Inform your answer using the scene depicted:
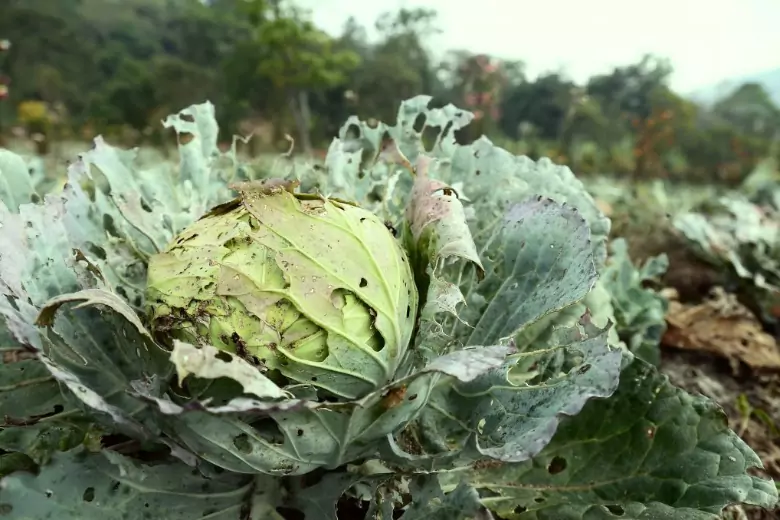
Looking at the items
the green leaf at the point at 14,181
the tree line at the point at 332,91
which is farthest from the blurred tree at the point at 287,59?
the green leaf at the point at 14,181

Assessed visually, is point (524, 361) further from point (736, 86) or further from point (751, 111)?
point (736, 86)

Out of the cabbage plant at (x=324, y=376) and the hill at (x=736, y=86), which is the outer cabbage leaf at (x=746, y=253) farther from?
the hill at (x=736, y=86)

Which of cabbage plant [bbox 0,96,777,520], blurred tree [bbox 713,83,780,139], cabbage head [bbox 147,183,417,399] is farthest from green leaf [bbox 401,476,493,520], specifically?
blurred tree [bbox 713,83,780,139]

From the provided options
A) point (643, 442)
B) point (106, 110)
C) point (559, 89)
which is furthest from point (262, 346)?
point (106, 110)

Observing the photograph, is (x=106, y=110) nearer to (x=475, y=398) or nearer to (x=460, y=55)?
(x=460, y=55)

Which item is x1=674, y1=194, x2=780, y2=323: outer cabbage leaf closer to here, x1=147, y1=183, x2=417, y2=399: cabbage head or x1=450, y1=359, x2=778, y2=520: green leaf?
x1=450, y1=359, x2=778, y2=520: green leaf

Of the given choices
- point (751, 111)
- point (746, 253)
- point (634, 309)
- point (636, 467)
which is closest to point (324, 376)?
point (636, 467)
